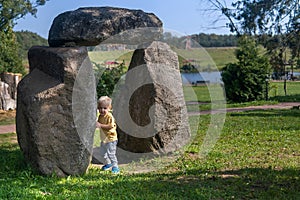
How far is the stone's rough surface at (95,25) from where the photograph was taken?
6.35m

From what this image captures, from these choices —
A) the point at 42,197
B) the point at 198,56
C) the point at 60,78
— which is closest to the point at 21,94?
the point at 60,78

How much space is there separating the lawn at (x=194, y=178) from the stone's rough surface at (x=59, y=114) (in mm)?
267

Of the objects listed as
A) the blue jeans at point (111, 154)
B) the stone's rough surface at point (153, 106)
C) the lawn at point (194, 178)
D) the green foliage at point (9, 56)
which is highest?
the green foliage at point (9, 56)

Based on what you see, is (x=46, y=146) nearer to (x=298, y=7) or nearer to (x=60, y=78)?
(x=60, y=78)

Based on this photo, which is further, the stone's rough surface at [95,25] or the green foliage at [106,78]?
the green foliage at [106,78]

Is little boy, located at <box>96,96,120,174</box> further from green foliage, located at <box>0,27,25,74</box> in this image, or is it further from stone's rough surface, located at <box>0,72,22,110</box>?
green foliage, located at <box>0,27,25,74</box>

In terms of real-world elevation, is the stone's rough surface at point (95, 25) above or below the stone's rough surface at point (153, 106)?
above

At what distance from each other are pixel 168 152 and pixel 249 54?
46.6 feet

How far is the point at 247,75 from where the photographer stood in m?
20.1

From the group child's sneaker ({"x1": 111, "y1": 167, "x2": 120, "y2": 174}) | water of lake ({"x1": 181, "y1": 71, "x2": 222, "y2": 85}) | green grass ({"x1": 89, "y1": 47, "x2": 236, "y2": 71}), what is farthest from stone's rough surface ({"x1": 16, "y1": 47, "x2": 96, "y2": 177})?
water of lake ({"x1": 181, "y1": 71, "x2": 222, "y2": 85})

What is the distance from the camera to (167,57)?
806cm

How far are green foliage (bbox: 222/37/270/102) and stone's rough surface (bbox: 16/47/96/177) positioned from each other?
14899mm

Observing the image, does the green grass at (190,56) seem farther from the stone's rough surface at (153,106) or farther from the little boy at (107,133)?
the little boy at (107,133)

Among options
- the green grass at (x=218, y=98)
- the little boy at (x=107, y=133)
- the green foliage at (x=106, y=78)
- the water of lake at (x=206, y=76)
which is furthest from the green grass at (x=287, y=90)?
the little boy at (x=107, y=133)
